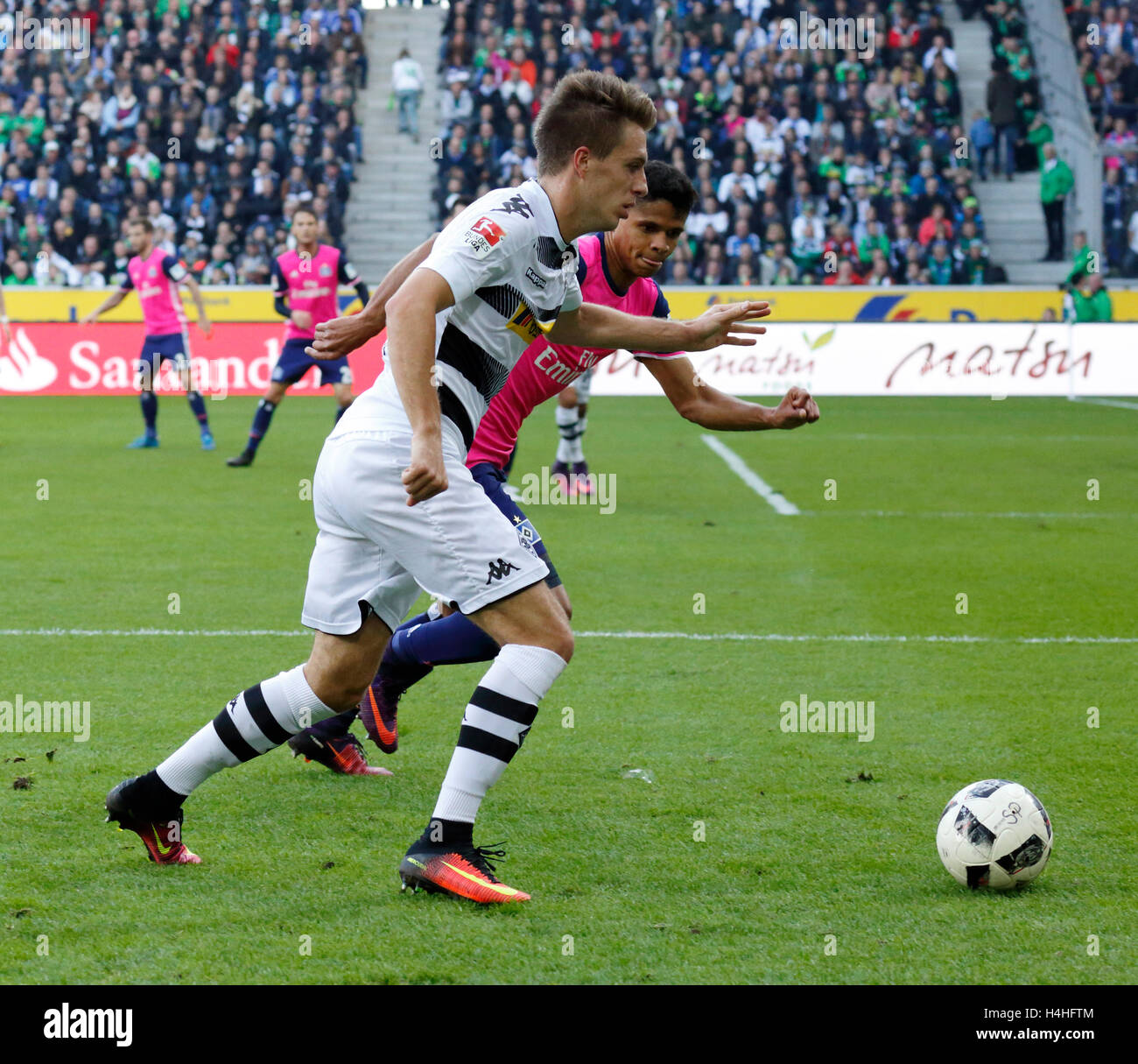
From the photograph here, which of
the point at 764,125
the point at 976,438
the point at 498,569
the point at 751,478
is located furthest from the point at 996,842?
the point at 764,125

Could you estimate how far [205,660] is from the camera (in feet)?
21.3

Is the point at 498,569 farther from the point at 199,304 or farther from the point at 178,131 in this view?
the point at 178,131

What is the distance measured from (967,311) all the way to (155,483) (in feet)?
50.0

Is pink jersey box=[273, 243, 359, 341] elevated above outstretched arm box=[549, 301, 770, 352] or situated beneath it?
situated beneath

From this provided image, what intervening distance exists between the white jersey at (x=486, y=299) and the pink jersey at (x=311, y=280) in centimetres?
1033

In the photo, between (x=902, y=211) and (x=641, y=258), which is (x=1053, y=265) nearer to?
(x=902, y=211)

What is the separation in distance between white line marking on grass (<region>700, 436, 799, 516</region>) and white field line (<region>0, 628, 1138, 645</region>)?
423cm

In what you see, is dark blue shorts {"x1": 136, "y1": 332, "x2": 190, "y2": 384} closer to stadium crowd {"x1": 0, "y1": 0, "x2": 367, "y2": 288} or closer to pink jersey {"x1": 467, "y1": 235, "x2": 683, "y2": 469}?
stadium crowd {"x1": 0, "y1": 0, "x2": 367, "y2": 288}

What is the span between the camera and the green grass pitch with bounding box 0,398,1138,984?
3486mm

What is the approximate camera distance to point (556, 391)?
5.55m

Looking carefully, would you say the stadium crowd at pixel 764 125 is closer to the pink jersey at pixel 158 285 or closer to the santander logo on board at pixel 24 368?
the santander logo on board at pixel 24 368

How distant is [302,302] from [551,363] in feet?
31.1

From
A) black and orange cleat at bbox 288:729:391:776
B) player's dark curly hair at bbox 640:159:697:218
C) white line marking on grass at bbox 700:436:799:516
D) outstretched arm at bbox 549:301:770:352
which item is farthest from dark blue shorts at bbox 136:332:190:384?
outstretched arm at bbox 549:301:770:352

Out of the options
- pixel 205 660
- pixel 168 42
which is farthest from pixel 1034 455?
pixel 168 42
